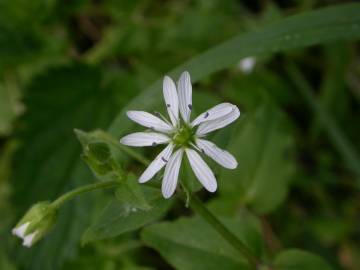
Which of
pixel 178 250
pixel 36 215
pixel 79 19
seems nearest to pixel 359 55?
pixel 79 19

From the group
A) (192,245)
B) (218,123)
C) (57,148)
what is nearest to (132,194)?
(218,123)

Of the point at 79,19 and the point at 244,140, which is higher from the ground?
the point at 79,19

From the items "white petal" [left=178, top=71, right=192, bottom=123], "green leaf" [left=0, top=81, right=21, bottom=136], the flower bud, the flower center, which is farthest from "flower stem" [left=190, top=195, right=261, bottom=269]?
"green leaf" [left=0, top=81, right=21, bottom=136]

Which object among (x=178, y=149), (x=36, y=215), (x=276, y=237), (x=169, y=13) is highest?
(x=169, y=13)

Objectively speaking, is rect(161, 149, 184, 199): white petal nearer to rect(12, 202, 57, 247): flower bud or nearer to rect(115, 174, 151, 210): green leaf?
rect(115, 174, 151, 210): green leaf

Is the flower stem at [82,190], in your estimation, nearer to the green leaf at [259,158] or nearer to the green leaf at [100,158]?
the green leaf at [100,158]

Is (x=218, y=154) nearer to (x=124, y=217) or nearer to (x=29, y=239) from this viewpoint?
(x=124, y=217)

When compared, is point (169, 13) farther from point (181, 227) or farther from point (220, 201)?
point (181, 227)
